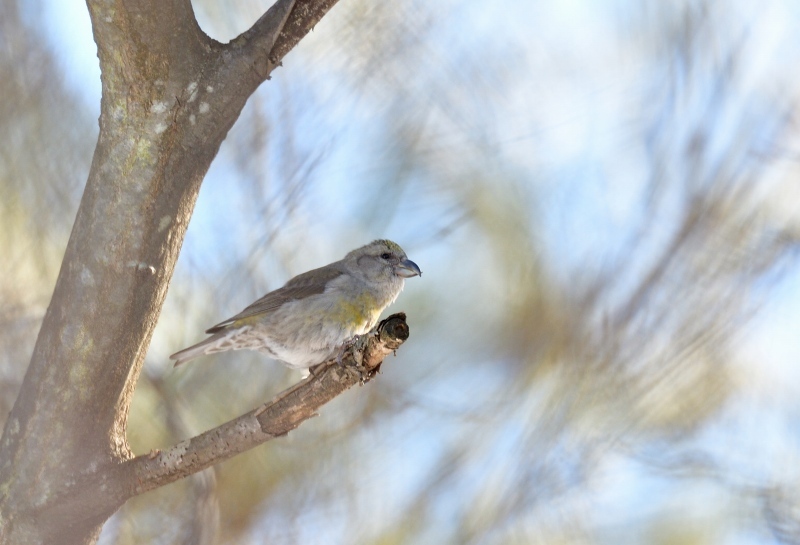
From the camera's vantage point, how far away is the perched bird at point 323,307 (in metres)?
4.08

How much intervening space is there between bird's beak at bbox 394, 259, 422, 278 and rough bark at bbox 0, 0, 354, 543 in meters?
1.93

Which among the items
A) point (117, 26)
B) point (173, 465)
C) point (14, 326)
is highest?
point (117, 26)

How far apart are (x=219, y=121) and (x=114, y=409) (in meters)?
0.96

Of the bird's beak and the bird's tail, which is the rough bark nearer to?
the bird's tail

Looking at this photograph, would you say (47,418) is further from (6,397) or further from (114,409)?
(6,397)

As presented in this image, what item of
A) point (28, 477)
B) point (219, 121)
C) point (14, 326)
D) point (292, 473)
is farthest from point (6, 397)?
point (219, 121)

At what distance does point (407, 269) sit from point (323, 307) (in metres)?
0.50

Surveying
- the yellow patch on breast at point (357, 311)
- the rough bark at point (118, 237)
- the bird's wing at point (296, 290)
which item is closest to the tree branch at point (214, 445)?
the rough bark at point (118, 237)

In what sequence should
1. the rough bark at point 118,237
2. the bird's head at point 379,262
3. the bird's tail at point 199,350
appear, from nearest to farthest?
the rough bark at point 118,237 < the bird's tail at point 199,350 < the bird's head at point 379,262

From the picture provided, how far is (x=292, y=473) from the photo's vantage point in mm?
3475

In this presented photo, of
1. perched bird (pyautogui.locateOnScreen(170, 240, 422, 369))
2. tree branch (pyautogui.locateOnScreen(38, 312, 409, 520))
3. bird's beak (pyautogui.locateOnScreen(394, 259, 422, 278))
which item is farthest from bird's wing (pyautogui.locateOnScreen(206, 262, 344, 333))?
tree branch (pyautogui.locateOnScreen(38, 312, 409, 520))

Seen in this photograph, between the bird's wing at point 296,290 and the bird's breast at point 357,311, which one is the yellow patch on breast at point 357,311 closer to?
the bird's breast at point 357,311

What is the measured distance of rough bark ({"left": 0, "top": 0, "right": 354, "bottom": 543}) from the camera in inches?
93.7

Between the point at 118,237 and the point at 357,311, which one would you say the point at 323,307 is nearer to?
the point at 357,311
